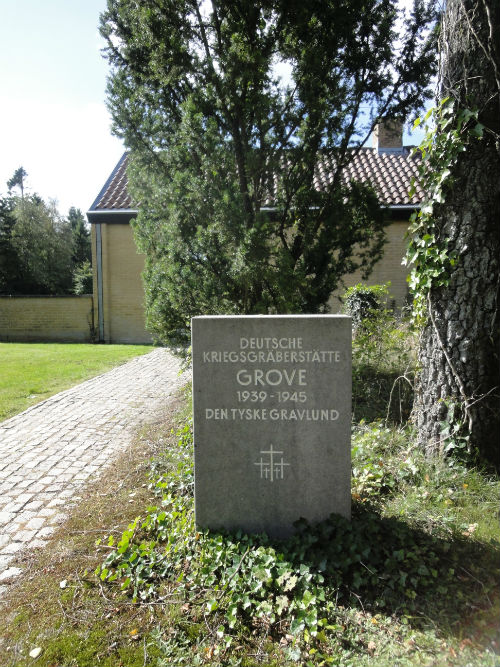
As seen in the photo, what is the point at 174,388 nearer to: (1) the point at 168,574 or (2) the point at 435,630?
(1) the point at 168,574

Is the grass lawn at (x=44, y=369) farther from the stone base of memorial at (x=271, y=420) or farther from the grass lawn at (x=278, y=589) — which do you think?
the stone base of memorial at (x=271, y=420)

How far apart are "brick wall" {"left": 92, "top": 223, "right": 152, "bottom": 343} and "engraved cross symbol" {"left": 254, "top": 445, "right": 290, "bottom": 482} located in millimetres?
14572

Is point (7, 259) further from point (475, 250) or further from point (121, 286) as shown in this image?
point (475, 250)

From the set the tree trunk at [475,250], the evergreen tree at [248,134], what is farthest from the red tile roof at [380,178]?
the tree trunk at [475,250]

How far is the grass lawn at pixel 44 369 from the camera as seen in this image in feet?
24.4

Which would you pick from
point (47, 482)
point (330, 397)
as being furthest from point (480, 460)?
point (47, 482)

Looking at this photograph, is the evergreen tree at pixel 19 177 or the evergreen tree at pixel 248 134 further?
the evergreen tree at pixel 19 177

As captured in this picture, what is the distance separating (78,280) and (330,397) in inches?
1109

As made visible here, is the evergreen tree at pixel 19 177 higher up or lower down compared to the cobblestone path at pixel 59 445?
higher up

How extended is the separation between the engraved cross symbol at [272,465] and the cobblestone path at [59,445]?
1.80 metres

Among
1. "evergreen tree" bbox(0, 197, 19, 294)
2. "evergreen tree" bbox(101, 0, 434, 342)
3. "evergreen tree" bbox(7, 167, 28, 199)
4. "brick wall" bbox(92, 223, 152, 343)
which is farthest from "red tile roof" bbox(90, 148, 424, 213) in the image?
"evergreen tree" bbox(7, 167, 28, 199)

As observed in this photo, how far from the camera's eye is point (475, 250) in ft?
11.8

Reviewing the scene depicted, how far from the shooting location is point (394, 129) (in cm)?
691

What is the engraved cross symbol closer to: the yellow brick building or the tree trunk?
the tree trunk
